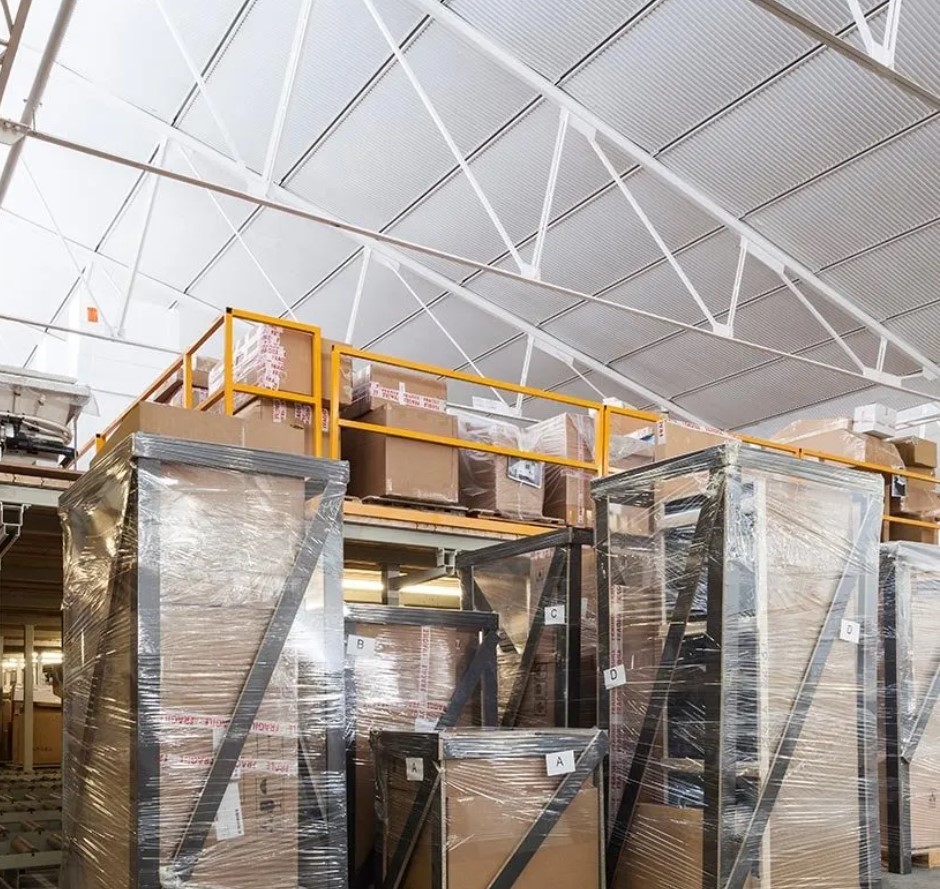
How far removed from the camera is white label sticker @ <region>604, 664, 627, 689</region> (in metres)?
4.92

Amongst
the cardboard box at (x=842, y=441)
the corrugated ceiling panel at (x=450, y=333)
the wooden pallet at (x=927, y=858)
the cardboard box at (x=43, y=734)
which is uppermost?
the corrugated ceiling panel at (x=450, y=333)

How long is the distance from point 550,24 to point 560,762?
740 cm

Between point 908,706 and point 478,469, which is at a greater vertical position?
point 478,469

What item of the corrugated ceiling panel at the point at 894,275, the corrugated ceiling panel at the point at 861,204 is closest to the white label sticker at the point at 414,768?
the corrugated ceiling panel at the point at 861,204

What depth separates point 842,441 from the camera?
877 centimetres

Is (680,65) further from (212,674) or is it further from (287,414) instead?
(212,674)

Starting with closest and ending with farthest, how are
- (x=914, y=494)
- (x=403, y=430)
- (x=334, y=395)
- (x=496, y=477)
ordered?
(x=334, y=395), (x=403, y=430), (x=496, y=477), (x=914, y=494)

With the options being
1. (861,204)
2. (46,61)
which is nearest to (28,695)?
(46,61)

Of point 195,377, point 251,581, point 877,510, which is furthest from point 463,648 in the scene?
point 195,377

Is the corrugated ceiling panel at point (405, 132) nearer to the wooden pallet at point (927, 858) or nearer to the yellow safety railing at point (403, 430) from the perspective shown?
the yellow safety railing at point (403, 430)

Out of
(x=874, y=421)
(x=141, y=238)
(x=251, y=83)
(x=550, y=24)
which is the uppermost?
(x=251, y=83)

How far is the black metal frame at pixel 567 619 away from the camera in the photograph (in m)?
5.58

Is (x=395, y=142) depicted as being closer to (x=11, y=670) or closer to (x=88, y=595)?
(x=88, y=595)

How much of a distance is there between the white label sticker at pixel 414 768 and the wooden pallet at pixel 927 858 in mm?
3224
